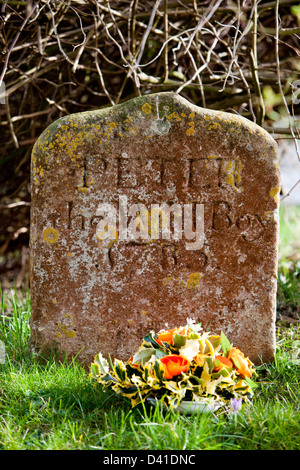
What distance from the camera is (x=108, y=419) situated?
6.70ft

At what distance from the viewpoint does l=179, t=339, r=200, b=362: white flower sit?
2051 mm

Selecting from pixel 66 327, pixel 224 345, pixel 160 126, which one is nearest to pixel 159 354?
pixel 224 345

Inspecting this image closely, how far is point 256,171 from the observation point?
268 centimetres

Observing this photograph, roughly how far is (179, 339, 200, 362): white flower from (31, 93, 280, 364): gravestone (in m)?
0.60

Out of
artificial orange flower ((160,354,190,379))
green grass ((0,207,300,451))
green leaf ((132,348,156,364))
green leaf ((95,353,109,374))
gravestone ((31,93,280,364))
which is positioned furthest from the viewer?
gravestone ((31,93,280,364))

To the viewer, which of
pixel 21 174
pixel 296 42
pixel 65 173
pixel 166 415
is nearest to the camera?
pixel 166 415

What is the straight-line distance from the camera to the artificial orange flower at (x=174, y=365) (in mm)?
2008

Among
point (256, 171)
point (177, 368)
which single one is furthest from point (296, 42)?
point (177, 368)

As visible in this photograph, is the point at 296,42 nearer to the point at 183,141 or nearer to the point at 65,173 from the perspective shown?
the point at 183,141

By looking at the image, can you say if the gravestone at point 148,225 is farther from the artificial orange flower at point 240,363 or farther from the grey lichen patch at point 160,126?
the artificial orange flower at point 240,363

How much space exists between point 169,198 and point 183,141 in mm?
313

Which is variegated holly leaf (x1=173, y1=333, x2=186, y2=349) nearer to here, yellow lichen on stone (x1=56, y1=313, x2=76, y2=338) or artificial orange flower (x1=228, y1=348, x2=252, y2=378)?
artificial orange flower (x1=228, y1=348, x2=252, y2=378)

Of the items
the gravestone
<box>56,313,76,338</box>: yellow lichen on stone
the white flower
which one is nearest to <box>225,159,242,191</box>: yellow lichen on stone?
the gravestone

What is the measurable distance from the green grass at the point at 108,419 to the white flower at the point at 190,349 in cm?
23
